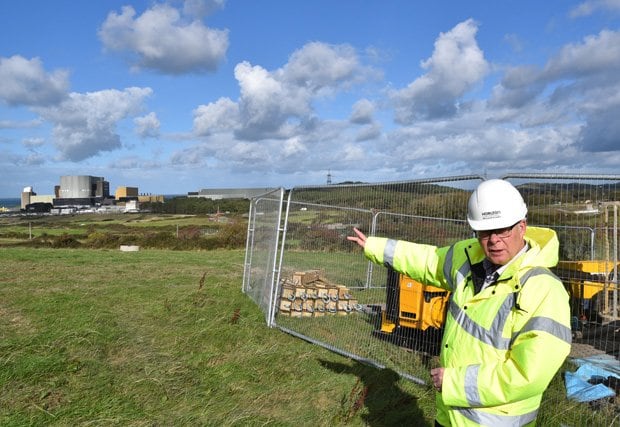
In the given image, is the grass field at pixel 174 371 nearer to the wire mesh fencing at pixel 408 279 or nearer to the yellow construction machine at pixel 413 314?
the wire mesh fencing at pixel 408 279

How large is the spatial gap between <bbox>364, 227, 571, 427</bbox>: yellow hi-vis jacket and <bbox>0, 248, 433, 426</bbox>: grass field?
266 cm

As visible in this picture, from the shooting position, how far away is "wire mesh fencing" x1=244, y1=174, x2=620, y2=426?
4512 mm

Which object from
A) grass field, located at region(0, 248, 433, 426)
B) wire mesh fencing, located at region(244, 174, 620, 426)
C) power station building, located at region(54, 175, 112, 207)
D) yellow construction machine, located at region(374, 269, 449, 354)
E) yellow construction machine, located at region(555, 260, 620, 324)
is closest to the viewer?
wire mesh fencing, located at region(244, 174, 620, 426)

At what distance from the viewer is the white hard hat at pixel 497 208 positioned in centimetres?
244

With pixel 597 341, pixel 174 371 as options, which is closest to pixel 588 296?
pixel 597 341

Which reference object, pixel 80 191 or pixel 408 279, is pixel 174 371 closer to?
pixel 408 279

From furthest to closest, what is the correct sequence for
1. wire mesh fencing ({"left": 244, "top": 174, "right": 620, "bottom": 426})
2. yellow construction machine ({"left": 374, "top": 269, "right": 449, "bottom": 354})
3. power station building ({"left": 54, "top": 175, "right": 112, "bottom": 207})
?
power station building ({"left": 54, "top": 175, "right": 112, "bottom": 207}), yellow construction machine ({"left": 374, "top": 269, "right": 449, "bottom": 354}), wire mesh fencing ({"left": 244, "top": 174, "right": 620, "bottom": 426})

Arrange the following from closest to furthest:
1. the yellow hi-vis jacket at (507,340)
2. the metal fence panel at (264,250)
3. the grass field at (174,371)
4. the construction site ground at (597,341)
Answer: the yellow hi-vis jacket at (507,340), the grass field at (174,371), the construction site ground at (597,341), the metal fence panel at (264,250)

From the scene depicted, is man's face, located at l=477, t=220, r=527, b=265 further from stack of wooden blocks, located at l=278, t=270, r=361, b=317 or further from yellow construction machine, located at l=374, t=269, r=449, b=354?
stack of wooden blocks, located at l=278, t=270, r=361, b=317

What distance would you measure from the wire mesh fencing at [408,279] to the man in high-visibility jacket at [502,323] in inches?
80.2

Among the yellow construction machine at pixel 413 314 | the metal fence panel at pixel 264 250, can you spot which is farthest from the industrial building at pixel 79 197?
the yellow construction machine at pixel 413 314

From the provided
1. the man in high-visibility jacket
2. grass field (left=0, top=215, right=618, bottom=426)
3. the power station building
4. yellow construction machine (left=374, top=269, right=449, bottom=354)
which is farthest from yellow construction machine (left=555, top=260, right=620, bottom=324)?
the power station building

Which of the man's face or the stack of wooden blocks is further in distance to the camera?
the stack of wooden blocks

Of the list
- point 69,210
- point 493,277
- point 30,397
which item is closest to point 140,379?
point 30,397
